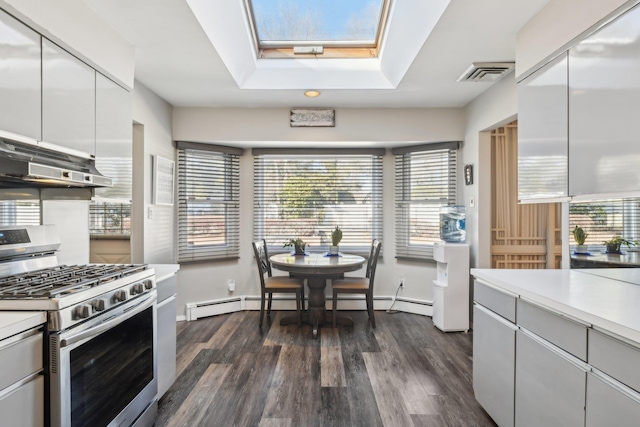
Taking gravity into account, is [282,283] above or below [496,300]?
below

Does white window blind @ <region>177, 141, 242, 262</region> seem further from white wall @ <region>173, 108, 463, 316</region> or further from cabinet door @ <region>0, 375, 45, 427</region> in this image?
cabinet door @ <region>0, 375, 45, 427</region>

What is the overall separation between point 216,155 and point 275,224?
116 centimetres

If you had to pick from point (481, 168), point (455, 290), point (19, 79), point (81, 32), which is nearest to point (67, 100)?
point (19, 79)

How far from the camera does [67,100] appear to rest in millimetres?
1891

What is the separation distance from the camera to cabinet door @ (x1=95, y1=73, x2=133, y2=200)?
220 centimetres

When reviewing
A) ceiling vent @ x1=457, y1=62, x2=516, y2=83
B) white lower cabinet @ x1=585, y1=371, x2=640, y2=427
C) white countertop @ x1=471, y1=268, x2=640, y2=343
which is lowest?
white lower cabinet @ x1=585, y1=371, x2=640, y2=427

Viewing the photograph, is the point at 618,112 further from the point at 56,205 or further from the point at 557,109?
the point at 56,205

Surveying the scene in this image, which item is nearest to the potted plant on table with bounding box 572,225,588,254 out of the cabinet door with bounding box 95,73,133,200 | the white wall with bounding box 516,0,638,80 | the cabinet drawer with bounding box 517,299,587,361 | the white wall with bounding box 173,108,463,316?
the cabinet drawer with bounding box 517,299,587,361

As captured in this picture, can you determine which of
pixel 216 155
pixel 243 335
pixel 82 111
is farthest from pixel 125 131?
pixel 243 335

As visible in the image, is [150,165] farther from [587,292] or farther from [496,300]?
[587,292]

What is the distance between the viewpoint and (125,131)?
2.49 m

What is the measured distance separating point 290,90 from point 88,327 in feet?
9.00

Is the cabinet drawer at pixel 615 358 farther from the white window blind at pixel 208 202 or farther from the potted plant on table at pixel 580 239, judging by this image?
the white window blind at pixel 208 202

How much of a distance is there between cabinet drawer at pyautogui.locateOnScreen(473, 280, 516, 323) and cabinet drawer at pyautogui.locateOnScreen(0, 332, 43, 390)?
213 centimetres
